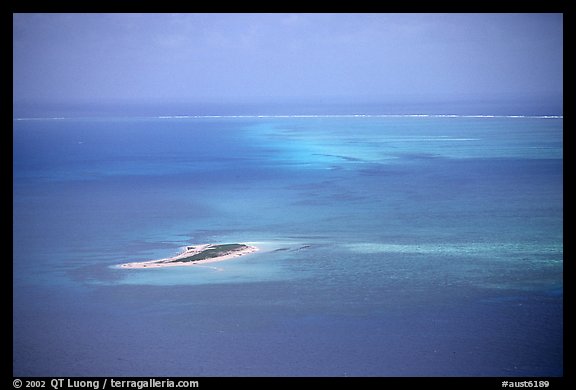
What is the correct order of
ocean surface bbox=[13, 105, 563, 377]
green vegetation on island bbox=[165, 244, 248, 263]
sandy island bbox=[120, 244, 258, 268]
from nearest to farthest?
ocean surface bbox=[13, 105, 563, 377] → sandy island bbox=[120, 244, 258, 268] → green vegetation on island bbox=[165, 244, 248, 263]

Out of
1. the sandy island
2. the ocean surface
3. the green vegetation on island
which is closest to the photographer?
the ocean surface

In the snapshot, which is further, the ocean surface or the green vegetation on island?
the green vegetation on island

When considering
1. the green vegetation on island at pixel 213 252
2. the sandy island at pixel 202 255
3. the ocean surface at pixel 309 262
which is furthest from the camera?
the green vegetation on island at pixel 213 252

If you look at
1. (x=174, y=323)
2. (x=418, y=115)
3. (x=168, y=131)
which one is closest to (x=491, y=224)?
(x=174, y=323)
